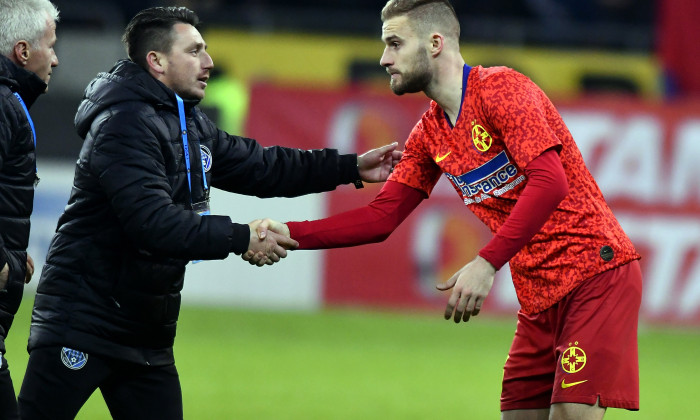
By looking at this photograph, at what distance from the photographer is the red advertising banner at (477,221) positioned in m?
11.7

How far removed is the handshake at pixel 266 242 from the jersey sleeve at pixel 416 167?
585mm

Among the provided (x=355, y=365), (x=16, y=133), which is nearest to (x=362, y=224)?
(x=16, y=133)

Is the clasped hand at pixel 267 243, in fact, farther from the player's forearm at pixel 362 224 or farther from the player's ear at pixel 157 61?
the player's ear at pixel 157 61

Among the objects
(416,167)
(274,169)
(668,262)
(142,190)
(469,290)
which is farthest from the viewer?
(668,262)

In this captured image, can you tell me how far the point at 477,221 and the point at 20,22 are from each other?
775 cm

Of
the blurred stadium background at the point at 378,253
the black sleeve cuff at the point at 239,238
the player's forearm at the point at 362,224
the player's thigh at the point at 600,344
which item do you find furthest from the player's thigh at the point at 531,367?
the blurred stadium background at the point at 378,253

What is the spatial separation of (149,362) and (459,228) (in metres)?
7.38

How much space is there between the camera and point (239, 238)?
4.62 metres

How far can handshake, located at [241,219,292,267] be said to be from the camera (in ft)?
15.6

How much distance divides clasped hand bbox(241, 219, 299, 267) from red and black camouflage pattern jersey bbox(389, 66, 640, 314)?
743 mm

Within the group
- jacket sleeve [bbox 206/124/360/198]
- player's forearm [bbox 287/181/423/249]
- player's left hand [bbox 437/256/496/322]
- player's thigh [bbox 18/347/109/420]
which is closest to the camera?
player's left hand [bbox 437/256/496/322]

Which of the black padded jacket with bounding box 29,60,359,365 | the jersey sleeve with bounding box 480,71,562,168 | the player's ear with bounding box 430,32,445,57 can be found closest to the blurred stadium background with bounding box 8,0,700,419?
the black padded jacket with bounding box 29,60,359,365

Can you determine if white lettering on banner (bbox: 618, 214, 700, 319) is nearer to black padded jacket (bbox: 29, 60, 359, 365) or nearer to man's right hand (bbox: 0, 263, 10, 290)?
black padded jacket (bbox: 29, 60, 359, 365)

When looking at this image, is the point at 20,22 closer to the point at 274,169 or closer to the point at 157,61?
the point at 157,61
